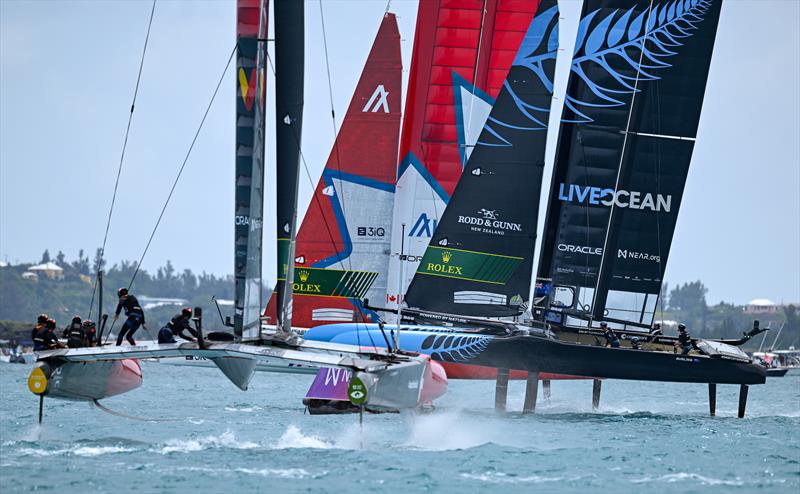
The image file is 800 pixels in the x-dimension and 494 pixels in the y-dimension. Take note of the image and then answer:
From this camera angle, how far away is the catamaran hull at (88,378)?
16.2 metres

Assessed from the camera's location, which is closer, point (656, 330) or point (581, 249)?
point (581, 249)

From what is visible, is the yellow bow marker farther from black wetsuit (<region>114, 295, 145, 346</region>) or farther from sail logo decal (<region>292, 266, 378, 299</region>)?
sail logo decal (<region>292, 266, 378, 299</region>)

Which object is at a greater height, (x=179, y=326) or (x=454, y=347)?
(x=179, y=326)

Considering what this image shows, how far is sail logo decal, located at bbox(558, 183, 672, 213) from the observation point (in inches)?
954

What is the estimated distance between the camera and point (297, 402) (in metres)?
28.7

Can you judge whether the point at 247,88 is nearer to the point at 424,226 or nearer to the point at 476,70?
the point at 476,70

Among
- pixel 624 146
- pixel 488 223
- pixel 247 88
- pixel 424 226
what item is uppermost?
pixel 247 88

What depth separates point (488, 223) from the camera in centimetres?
2375

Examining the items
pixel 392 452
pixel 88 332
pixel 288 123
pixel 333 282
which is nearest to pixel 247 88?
pixel 288 123

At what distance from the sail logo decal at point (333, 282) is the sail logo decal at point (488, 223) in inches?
168

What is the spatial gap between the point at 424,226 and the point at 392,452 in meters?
10.2

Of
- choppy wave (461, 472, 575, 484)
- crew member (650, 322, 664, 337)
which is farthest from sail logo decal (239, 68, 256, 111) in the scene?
crew member (650, 322, 664, 337)

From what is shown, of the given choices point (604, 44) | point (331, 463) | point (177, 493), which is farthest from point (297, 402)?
point (177, 493)

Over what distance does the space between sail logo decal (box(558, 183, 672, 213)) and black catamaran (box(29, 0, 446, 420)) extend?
25.8 ft
